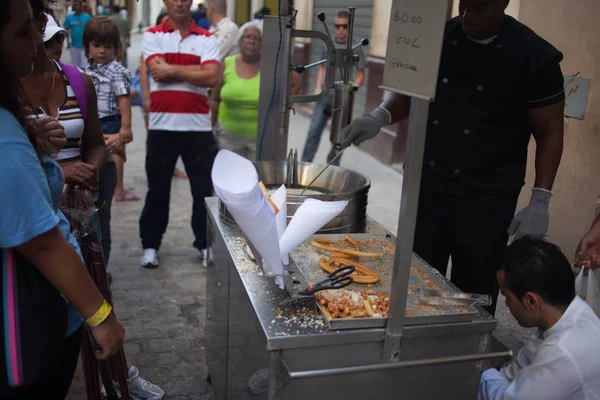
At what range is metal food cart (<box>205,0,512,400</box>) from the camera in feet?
4.72

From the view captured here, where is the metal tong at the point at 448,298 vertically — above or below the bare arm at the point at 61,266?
below

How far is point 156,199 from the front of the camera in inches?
154

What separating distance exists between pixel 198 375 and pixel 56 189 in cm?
165

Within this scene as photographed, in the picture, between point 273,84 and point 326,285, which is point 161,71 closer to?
point 273,84

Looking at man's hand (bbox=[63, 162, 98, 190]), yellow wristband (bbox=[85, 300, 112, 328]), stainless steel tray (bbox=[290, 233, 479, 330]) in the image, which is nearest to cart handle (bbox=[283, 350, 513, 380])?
stainless steel tray (bbox=[290, 233, 479, 330])

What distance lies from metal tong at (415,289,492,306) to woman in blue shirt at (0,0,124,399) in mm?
890

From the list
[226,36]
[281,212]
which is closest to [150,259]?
[281,212]

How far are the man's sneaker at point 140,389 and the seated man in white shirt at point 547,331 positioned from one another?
145 cm

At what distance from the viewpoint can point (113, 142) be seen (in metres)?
3.45

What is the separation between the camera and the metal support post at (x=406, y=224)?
1334 mm

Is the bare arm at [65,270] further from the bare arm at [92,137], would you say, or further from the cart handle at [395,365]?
the bare arm at [92,137]

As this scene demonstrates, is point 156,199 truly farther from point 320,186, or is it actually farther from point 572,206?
point 572,206

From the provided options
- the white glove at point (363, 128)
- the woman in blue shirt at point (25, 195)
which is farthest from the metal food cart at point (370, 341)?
the white glove at point (363, 128)

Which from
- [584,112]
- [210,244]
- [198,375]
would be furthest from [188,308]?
[584,112]
